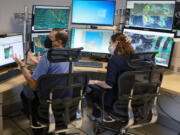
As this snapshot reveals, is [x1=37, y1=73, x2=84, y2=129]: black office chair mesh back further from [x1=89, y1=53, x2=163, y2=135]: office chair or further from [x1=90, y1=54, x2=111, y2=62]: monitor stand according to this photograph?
[x1=90, y1=54, x2=111, y2=62]: monitor stand

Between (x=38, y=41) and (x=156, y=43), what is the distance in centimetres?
130

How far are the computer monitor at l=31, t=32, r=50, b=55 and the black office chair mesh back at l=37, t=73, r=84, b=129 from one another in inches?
37.8

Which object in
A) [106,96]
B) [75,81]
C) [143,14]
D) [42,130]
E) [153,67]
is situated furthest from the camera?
[143,14]

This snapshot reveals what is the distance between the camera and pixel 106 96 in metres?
2.05

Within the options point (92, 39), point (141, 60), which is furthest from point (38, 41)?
point (141, 60)

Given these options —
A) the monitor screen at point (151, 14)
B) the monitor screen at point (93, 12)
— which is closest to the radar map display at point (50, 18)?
the monitor screen at point (93, 12)

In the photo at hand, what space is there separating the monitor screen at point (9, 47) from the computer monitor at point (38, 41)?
0.13 metres

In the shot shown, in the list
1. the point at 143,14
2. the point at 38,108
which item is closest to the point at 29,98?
the point at 38,108

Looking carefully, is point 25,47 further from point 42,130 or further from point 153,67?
point 153,67

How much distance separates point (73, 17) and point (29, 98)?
135 centimetres

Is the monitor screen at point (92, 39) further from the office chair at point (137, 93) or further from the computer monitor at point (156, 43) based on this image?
the office chair at point (137, 93)

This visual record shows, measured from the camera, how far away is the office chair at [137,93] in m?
1.84

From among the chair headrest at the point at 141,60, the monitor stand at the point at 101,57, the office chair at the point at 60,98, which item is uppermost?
the chair headrest at the point at 141,60

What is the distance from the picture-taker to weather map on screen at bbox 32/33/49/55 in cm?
254
